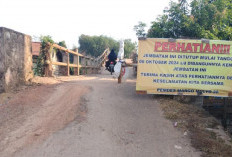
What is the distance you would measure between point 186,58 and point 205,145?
3.14m

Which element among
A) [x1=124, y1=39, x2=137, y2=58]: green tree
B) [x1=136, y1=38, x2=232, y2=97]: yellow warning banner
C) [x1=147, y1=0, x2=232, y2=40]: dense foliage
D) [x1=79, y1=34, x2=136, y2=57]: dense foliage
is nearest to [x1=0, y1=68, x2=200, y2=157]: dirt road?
[x1=136, y1=38, x2=232, y2=97]: yellow warning banner

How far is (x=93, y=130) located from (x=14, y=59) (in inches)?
158

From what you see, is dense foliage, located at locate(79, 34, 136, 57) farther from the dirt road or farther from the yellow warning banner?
the dirt road

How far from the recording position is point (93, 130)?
4641mm

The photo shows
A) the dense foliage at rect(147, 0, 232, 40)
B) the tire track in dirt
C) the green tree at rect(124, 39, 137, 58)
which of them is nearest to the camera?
the tire track in dirt

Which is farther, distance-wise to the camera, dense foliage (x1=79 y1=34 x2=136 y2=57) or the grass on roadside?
dense foliage (x1=79 y1=34 x2=136 y2=57)

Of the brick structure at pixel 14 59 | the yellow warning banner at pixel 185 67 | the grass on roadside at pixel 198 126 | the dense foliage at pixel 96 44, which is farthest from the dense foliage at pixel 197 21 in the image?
the dense foliage at pixel 96 44

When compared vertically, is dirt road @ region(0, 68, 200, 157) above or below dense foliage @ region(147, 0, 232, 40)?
below

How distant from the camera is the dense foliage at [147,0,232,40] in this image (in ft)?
26.8

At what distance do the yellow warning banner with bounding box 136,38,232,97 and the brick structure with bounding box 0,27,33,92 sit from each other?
13.7 feet

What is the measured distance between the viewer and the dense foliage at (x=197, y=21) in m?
8.16

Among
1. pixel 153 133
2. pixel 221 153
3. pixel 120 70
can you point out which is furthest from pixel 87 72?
pixel 221 153

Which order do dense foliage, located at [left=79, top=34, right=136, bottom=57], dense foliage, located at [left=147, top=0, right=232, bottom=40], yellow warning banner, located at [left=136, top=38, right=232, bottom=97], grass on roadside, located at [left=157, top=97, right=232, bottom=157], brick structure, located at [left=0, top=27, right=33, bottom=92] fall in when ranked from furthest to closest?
1. dense foliage, located at [left=79, top=34, right=136, bottom=57]
2. dense foliage, located at [left=147, top=0, right=232, bottom=40]
3. yellow warning banner, located at [left=136, top=38, right=232, bottom=97]
4. brick structure, located at [left=0, top=27, right=33, bottom=92]
5. grass on roadside, located at [left=157, top=97, right=232, bottom=157]

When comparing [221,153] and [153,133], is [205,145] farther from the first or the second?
[153,133]
